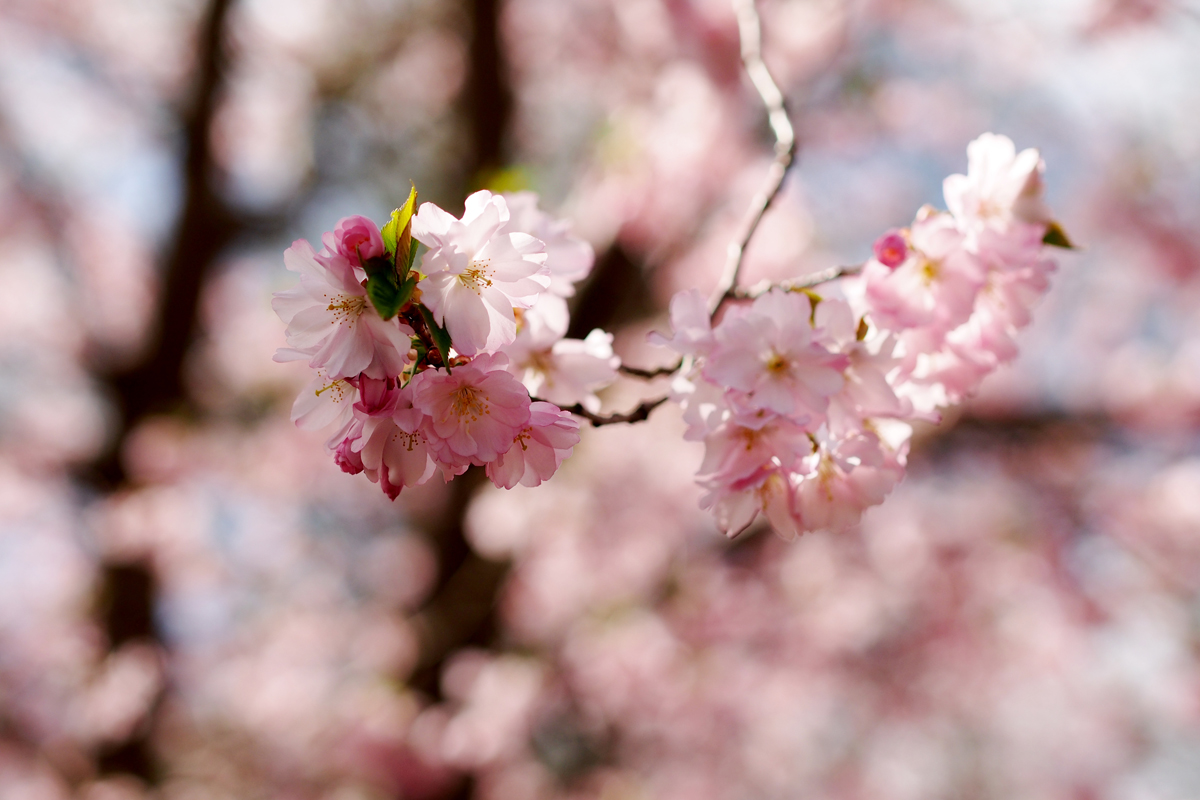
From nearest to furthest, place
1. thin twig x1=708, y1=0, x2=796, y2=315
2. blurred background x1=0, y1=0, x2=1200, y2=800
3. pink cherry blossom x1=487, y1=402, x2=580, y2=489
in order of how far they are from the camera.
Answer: pink cherry blossom x1=487, y1=402, x2=580, y2=489
thin twig x1=708, y1=0, x2=796, y2=315
blurred background x1=0, y1=0, x2=1200, y2=800

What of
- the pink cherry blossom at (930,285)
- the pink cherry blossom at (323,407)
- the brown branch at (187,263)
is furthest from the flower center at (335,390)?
the brown branch at (187,263)

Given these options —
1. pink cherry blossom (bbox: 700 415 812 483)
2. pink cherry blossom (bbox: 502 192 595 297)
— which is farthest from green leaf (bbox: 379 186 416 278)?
pink cherry blossom (bbox: 700 415 812 483)

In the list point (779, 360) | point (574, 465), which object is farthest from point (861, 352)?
point (574, 465)

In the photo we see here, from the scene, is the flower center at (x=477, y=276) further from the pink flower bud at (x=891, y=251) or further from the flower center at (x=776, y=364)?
the pink flower bud at (x=891, y=251)

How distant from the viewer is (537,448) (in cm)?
77

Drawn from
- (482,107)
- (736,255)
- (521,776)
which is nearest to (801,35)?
(482,107)

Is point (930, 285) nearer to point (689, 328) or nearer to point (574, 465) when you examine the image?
point (689, 328)

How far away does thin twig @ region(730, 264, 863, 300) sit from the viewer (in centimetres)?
87

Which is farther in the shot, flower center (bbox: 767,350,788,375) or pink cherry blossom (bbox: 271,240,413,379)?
flower center (bbox: 767,350,788,375)

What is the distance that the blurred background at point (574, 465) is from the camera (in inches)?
141

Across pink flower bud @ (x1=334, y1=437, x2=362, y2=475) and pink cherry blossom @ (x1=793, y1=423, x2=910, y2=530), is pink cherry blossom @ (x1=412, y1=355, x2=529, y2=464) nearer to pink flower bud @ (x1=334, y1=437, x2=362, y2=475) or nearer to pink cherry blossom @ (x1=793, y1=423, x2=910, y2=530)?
pink flower bud @ (x1=334, y1=437, x2=362, y2=475)

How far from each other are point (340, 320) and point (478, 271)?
Result: 0.14 metres

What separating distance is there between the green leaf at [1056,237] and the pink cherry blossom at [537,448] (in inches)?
25.2

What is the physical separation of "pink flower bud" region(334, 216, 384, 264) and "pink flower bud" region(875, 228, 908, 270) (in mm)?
563
